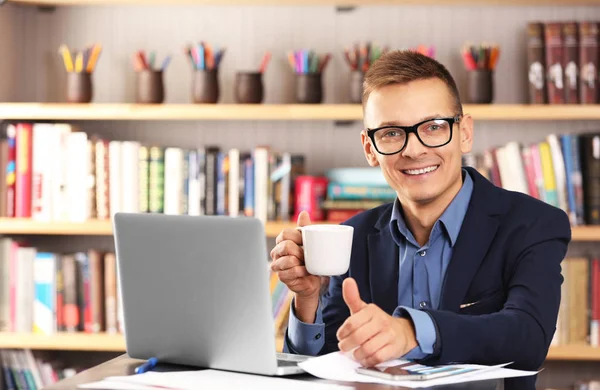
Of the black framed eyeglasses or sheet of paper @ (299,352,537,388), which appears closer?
sheet of paper @ (299,352,537,388)

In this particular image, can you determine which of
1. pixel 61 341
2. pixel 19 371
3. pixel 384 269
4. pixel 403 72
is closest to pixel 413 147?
pixel 403 72

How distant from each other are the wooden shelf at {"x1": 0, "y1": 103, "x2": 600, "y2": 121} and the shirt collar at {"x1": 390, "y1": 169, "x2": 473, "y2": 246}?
1.14 metres

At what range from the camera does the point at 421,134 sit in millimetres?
1640

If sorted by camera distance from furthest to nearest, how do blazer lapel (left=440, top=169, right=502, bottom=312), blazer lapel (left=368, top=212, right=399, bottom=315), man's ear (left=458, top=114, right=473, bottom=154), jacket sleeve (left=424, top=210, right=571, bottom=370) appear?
man's ear (left=458, top=114, right=473, bottom=154), blazer lapel (left=368, top=212, right=399, bottom=315), blazer lapel (left=440, top=169, right=502, bottom=312), jacket sleeve (left=424, top=210, right=571, bottom=370)

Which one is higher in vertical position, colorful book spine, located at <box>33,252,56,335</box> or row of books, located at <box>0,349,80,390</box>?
colorful book spine, located at <box>33,252,56,335</box>

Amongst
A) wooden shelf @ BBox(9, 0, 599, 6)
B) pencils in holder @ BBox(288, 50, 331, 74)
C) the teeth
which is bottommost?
the teeth

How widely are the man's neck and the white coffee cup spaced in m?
0.40

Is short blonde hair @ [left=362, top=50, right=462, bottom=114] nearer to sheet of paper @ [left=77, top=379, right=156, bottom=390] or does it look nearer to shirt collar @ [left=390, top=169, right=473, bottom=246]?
shirt collar @ [left=390, top=169, right=473, bottom=246]

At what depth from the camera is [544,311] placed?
1418 mm

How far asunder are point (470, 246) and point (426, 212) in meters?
0.15

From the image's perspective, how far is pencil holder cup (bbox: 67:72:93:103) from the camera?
118 inches

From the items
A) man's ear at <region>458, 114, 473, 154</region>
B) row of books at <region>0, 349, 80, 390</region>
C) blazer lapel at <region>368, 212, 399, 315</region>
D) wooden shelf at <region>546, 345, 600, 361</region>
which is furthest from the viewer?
row of books at <region>0, 349, 80, 390</region>

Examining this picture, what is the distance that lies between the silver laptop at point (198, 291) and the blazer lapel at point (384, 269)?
0.37 meters

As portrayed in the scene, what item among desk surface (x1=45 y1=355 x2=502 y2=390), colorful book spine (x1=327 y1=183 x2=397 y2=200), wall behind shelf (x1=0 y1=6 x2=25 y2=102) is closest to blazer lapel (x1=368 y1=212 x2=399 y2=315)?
desk surface (x1=45 y1=355 x2=502 y2=390)
